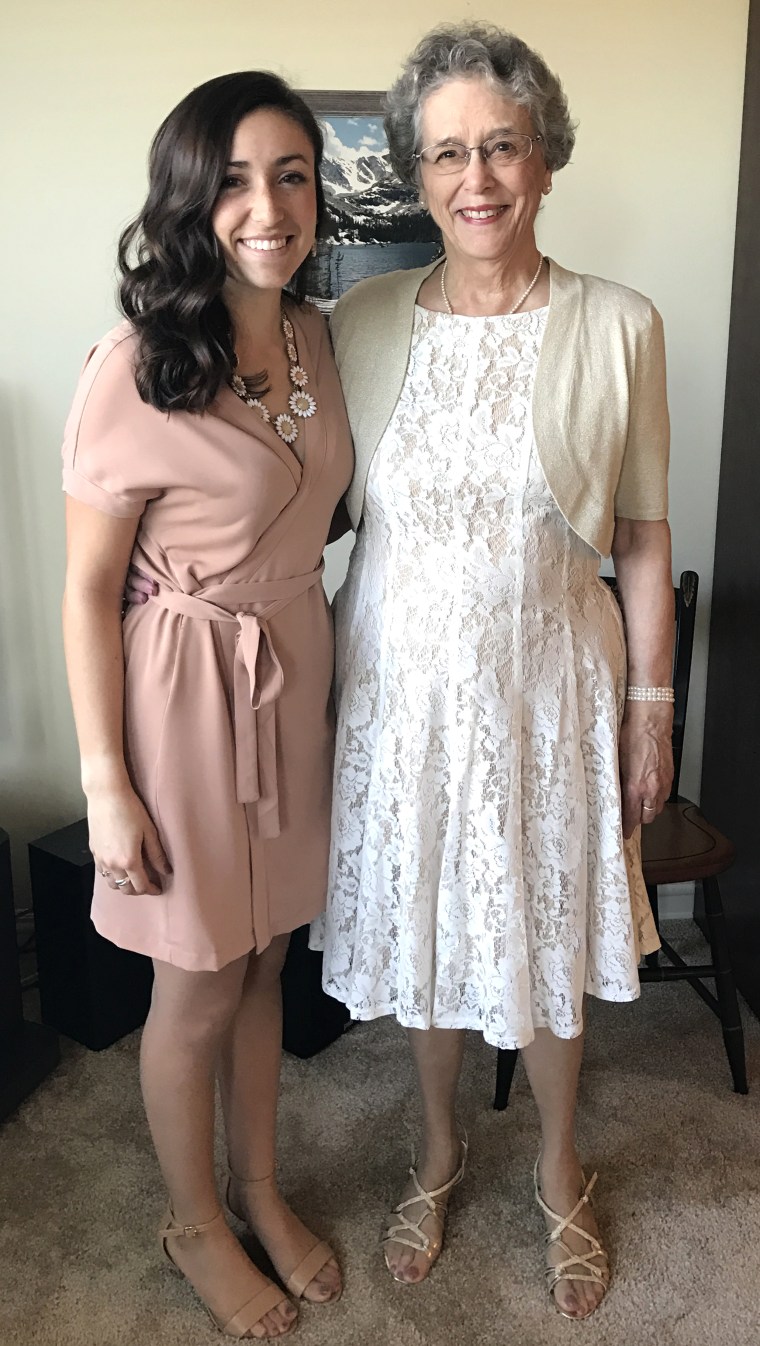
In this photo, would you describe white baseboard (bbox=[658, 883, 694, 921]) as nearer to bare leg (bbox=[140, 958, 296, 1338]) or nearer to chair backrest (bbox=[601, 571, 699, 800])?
chair backrest (bbox=[601, 571, 699, 800])

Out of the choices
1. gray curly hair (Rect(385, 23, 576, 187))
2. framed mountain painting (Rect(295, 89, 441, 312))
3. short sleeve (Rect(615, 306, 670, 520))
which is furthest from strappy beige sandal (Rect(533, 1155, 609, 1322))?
framed mountain painting (Rect(295, 89, 441, 312))

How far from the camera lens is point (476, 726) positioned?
1.36 m

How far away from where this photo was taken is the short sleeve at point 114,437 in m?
1.18

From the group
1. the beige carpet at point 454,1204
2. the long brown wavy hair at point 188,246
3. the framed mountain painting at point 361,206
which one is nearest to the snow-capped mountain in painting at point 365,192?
the framed mountain painting at point 361,206

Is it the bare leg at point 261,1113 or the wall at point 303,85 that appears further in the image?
the wall at point 303,85

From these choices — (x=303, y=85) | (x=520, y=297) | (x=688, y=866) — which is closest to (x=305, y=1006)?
(x=688, y=866)

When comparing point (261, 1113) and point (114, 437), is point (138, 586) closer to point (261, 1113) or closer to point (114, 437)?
point (114, 437)

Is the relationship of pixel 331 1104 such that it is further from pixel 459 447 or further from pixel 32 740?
pixel 459 447

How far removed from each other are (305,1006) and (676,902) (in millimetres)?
→ 981

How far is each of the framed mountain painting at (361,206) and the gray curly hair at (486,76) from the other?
0.68 metres

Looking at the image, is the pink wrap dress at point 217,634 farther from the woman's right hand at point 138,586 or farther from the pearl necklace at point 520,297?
the pearl necklace at point 520,297

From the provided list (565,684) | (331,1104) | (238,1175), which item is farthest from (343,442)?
(331,1104)

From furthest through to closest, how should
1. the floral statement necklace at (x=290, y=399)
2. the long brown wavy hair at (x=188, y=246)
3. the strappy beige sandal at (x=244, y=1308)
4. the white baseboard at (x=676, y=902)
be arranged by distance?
the white baseboard at (x=676, y=902)
the strappy beige sandal at (x=244, y=1308)
the floral statement necklace at (x=290, y=399)
the long brown wavy hair at (x=188, y=246)

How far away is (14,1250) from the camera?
5.33 feet
